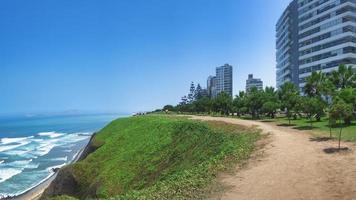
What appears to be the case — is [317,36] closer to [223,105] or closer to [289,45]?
[289,45]

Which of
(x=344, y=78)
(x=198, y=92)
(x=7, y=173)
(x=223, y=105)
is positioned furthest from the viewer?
(x=198, y=92)

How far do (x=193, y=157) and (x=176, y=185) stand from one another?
12102 millimetres

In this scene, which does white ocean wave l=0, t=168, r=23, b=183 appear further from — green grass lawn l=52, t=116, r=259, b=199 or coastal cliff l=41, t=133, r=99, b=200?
coastal cliff l=41, t=133, r=99, b=200

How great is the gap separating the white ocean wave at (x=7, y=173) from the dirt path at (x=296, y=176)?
43.9 meters

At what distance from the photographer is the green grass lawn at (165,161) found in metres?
19.1

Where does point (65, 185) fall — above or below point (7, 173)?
above

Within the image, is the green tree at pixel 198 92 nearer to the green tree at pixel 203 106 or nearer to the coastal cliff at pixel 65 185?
the green tree at pixel 203 106

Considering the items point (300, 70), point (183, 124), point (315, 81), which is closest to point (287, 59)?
point (300, 70)

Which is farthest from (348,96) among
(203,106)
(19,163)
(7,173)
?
(203,106)

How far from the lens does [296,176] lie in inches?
707

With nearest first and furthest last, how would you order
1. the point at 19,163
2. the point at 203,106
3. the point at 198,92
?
the point at 19,163 → the point at 203,106 → the point at 198,92

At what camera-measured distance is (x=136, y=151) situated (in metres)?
42.8

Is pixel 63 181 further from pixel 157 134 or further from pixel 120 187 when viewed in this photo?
pixel 157 134

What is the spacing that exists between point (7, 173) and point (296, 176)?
52439mm
